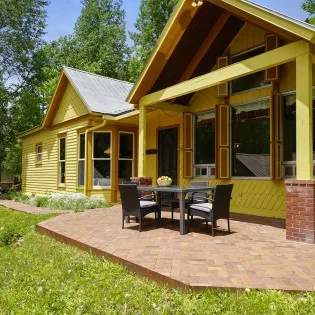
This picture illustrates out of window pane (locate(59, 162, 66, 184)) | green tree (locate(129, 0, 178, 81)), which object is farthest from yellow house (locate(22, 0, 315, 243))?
green tree (locate(129, 0, 178, 81))

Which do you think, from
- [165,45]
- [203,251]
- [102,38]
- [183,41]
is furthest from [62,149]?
[102,38]

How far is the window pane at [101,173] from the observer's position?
12141 mm

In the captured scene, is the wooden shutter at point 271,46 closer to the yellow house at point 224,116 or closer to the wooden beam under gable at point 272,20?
the yellow house at point 224,116

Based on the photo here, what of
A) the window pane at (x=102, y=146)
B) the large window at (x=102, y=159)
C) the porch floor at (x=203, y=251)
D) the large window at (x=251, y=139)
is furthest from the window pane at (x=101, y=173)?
the large window at (x=251, y=139)

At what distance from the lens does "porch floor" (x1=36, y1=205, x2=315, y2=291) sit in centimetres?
353

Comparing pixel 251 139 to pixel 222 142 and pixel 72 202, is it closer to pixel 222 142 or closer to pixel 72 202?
pixel 222 142

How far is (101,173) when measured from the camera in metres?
12.2

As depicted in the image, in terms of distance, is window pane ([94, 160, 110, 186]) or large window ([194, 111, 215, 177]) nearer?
large window ([194, 111, 215, 177])

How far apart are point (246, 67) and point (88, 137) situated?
7.42 m

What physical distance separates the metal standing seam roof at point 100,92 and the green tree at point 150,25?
1282cm

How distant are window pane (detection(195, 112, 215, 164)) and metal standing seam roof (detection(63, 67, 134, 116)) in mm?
2751

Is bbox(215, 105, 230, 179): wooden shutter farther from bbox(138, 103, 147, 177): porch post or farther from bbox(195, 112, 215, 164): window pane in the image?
bbox(138, 103, 147, 177): porch post

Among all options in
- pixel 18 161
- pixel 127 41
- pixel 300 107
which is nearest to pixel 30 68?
pixel 18 161

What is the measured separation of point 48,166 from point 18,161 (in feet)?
54.5
